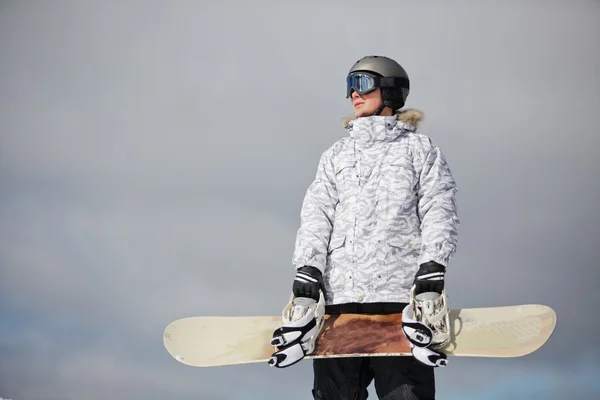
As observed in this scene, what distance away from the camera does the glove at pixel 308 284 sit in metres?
4.89

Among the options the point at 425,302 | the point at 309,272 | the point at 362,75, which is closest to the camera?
the point at 425,302

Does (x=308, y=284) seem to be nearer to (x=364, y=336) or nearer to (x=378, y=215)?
(x=364, y=336)

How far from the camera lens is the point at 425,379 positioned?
474cm

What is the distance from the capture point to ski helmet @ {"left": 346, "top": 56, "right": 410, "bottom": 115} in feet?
17.7

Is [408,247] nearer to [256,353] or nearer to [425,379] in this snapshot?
[425,379]

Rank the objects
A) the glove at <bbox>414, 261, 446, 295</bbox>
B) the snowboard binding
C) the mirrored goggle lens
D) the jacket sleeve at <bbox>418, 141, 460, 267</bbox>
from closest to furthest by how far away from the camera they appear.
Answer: the snowboard binding
the glove at <bbox>414, 261, 446, 295</bbox>
the jacket sleeve at <bbox>418, 141, 460, 267</bbox>
the mirrored goggle lens

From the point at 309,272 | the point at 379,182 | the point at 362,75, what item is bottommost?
the point at 309,272

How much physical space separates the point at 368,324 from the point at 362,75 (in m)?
1.84

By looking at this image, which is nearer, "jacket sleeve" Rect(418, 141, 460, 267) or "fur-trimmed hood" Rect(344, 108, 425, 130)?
"jacket sleeve" Rect(418, 141, 460, 267)

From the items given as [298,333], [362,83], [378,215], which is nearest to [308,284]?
[298,333]

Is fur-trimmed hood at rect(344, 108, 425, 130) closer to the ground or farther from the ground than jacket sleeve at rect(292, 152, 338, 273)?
farther from the ground

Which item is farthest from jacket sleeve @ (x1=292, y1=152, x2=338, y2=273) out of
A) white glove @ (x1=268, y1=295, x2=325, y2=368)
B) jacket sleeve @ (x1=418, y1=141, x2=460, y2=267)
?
jacket sleeve @ (x1=418, y1=141, x2=460, y2=267)

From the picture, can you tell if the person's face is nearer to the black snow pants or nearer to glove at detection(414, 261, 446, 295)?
glove at detection(414, 261, 446, 295)

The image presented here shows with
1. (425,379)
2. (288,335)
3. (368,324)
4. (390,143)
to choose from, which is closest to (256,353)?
(288,335)
